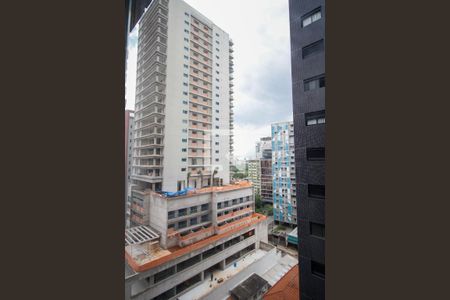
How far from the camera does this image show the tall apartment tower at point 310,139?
159 cm

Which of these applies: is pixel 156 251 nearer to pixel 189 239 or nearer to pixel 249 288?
pixel 189 239

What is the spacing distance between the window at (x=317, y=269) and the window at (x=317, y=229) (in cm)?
27

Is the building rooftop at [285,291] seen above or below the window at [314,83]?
below

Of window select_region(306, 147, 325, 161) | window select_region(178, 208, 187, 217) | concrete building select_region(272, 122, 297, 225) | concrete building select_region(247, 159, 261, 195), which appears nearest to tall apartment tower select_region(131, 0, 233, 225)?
window select_region(178, 208, 187, 217)

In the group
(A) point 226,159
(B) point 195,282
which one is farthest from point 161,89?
(B) point 195,282

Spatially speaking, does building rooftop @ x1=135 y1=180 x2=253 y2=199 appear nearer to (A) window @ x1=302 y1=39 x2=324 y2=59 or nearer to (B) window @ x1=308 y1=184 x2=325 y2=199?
(B) window @ x1=308 y1=184 x2=325 y2=199

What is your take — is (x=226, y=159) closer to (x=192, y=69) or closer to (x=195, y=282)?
(x=192, y=69)

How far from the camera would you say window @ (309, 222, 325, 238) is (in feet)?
5.17

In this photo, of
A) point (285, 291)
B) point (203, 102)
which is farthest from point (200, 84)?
point (285, 291)

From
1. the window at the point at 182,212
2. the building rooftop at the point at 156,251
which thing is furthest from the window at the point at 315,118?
the window at the point at 182,212

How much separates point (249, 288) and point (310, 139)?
3031 millimetres

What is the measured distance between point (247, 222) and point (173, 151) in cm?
306

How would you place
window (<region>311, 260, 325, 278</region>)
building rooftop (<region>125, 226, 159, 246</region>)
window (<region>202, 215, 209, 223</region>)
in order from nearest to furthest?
window (<region>311, 260, 325, 278</region>) → building rooftop (<region>125, 226, 159, 246</region>) → window (<region>202, 215, 209, 223</region>)

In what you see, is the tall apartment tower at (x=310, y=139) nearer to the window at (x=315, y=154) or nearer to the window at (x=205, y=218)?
the window at (x=315, y=154)
